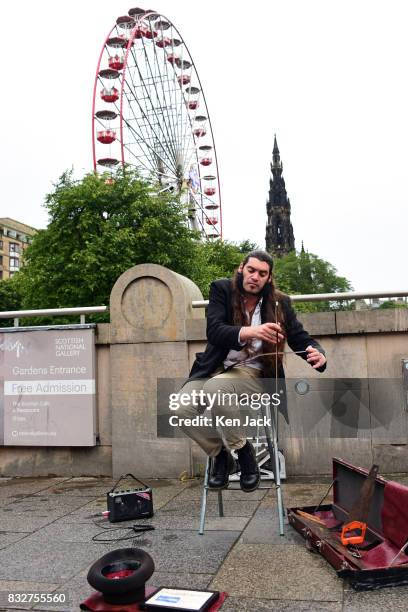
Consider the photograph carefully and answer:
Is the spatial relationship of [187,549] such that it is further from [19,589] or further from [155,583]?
[19,589]

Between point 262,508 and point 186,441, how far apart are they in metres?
1.47

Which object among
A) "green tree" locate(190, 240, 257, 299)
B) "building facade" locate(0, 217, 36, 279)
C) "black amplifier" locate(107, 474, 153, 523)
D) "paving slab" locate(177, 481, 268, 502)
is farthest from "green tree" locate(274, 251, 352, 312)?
"black amplifier" locate(107, 474, 153, 523)

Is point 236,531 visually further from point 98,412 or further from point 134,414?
point 98,412

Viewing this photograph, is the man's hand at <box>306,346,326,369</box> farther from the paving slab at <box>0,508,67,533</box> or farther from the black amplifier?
the paving slab at <box>0,508,67,533</box>

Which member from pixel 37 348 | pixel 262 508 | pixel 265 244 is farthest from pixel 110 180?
pixel 265 244

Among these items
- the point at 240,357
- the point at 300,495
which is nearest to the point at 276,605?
the point at 240,357

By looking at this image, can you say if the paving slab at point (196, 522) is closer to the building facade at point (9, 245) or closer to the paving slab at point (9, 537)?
the paving slab at point (9, 537)

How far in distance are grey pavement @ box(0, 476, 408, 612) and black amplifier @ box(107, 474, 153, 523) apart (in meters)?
0.08

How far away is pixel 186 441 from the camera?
598 cm

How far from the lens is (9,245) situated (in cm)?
10681

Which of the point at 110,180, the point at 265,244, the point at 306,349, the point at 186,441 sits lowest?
the point at 186,441

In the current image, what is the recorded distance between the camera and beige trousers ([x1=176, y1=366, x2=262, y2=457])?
3.80 m

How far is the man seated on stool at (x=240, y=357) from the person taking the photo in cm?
380

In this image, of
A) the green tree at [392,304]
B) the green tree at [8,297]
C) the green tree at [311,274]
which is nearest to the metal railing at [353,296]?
the green tree at [392,304]
